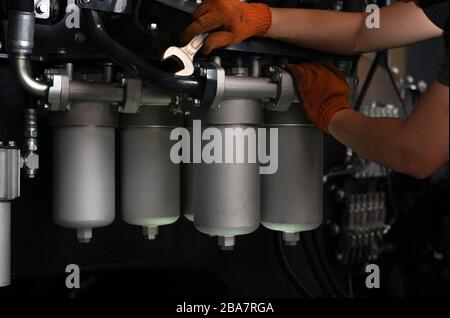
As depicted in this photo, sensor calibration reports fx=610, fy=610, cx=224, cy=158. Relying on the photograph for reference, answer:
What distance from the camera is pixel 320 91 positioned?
100 centimetres

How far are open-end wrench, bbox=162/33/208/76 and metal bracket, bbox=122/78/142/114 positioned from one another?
9 centimetres

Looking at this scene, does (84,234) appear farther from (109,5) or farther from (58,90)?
(109,5)

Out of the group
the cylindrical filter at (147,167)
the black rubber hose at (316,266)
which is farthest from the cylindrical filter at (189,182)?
the black rubber hose at (316,266)

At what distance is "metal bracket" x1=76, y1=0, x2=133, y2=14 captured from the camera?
3.05 feet

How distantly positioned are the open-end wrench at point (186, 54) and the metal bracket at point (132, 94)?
0.28 ft

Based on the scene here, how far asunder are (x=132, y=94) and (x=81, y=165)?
0.14m

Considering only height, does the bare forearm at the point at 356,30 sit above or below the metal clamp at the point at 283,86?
above

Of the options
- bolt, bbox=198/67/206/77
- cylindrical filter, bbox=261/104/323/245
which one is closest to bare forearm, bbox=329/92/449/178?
cylindrical filter, bbox=261/104/323/245

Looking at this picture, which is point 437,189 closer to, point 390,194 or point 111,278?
point 390,194

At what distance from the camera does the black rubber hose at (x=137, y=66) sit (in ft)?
2.95

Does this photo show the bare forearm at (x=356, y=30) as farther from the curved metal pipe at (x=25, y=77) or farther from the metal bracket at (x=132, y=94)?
the curved metal pipe at (x=25, y=77)

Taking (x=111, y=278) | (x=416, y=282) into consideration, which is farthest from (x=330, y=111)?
(x=416, y=282)

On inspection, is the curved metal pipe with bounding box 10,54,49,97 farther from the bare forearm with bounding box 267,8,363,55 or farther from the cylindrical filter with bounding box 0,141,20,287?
the bare forearm with bounding box 267,8,363,55
